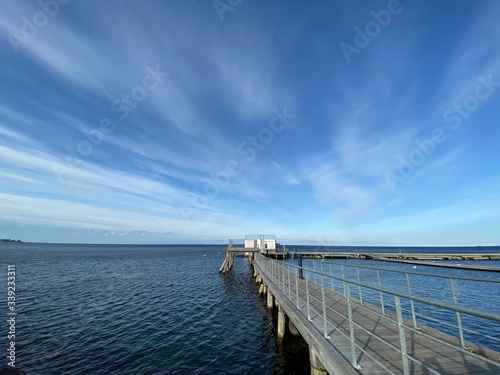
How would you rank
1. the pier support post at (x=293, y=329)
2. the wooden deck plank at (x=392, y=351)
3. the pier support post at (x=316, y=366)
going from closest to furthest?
the wooden deck plank at (x=392, y=351), the pier support post at (x=316, y=366), the pier support post at (x=293, y=329)

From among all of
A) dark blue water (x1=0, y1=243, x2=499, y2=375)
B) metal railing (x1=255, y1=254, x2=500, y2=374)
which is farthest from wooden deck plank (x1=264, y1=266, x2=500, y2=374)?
dark blue water (x1=0, y1=243, x2=499, y2=375)

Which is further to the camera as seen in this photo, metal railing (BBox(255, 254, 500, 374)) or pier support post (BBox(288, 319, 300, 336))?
pier support post (BBox(288, 319, 300, 336))

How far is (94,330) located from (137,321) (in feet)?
6.87

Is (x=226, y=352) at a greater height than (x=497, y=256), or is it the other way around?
(x=497, y=256)

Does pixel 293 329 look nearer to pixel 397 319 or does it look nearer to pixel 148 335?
pixel 148 335

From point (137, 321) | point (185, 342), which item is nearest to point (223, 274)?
point (137, 321)

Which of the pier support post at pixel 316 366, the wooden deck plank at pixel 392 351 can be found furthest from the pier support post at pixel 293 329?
the pier support post at pixel 316 366

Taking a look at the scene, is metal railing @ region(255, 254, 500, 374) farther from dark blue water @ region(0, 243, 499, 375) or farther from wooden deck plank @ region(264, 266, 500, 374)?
dark blue water @ region(0, 243, 499, 375)

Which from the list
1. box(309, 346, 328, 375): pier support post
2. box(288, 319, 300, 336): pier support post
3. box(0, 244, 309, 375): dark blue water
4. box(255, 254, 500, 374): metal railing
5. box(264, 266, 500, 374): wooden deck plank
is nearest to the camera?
box(255, 254, 500, 374): metal railing

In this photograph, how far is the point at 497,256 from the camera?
52.2 metres

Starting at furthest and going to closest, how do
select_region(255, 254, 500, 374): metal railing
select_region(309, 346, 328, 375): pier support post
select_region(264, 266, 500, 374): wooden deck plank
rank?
select_region(309, 346, 328, 375): pier support post
select_region(264, 266, 500, 374): wooden deck plank
select_region(255, 254, 500, 374): metal railing

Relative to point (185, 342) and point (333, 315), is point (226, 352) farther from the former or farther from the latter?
point (333, 315)

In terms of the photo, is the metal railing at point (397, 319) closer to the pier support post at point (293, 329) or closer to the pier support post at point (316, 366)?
the pier support post at point (316, 366)

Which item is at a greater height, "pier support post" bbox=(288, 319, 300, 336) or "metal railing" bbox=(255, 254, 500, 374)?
"metal railing" bbox=(255, 254, 500, 374)
